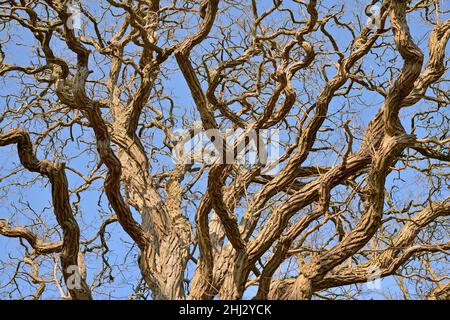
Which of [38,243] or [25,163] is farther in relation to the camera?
[38,243]

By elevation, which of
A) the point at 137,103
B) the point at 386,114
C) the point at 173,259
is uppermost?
the point at 137,103

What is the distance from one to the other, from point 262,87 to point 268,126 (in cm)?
88

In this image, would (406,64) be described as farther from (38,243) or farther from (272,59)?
(38,243)

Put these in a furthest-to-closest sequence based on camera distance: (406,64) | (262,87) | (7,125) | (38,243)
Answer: (262,87) < (7,125) < (38,243) < (406,64)

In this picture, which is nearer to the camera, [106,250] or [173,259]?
[173,259]

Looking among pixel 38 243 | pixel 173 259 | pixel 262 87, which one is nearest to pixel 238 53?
pixel 262 87

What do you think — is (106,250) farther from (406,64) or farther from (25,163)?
(406,64)

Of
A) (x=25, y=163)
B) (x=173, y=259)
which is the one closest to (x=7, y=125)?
(x=25, y=163)

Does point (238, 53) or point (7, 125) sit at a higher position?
point (238, 53)

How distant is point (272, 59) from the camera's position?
23.8 ft

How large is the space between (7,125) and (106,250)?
181 cm

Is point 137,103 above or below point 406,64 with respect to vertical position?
above

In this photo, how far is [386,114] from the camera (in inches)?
225
